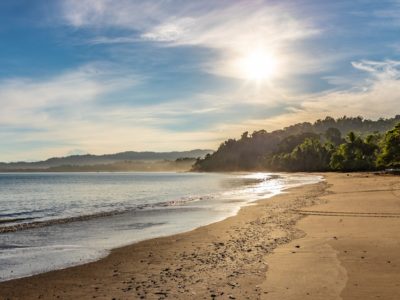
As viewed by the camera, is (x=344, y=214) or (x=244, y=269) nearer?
(x=244, y=269)

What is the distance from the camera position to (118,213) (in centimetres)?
3284

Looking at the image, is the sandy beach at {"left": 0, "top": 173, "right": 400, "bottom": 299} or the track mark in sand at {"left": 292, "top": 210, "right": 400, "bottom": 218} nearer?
the sandy beach at {"left": 0, "top": 173, "right": 400, "bottom": 299}

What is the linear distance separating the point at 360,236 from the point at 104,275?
1013 centimetres

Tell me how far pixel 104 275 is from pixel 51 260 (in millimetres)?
3567

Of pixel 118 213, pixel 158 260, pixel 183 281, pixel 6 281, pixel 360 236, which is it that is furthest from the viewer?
pixel 118 213

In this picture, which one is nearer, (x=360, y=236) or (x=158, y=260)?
(x=158, y=260)

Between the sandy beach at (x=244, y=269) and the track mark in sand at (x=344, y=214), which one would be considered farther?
the track mark in sand at (x=344, y=214)

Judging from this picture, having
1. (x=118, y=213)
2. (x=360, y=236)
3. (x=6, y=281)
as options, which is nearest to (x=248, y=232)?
(x=360, y=236)

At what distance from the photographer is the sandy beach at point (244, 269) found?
9.82 meters

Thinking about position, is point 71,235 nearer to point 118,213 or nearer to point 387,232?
point 118,213

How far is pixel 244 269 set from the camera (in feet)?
39.2

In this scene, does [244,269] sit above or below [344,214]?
above

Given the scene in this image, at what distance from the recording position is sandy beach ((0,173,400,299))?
982 cm

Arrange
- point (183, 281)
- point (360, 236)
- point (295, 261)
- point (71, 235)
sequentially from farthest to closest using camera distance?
1. point (71, 235)
2. point (360, 236)
3. point (295, 261)
4. point (183, 281)
